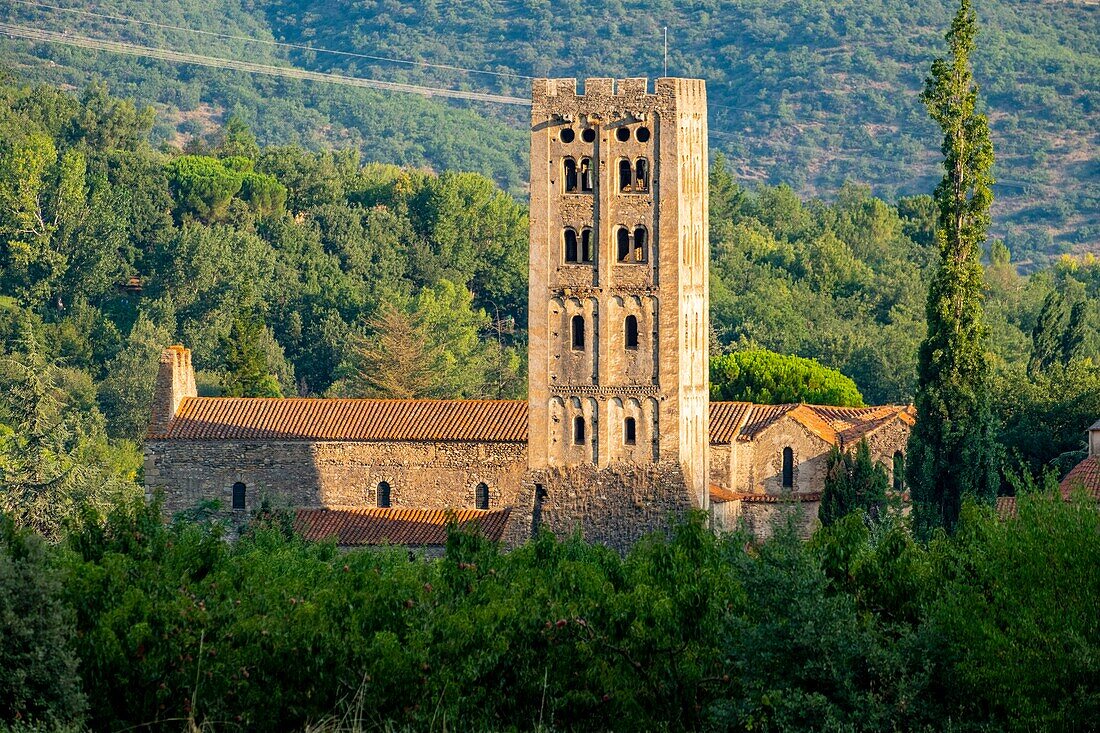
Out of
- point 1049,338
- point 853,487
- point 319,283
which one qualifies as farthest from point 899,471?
point 319,283

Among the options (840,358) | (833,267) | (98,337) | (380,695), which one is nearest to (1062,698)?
(380,695)

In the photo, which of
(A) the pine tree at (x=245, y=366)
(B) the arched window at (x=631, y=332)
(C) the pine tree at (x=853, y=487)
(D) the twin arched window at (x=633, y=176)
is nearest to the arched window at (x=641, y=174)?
(D) the twin arched window at (x=633, y=176)

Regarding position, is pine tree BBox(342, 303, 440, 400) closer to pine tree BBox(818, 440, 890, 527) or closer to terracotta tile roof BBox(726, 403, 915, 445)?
terracotta tile roof BBox(726, 403, 915, 445)

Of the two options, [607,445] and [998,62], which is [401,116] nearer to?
[998,62]

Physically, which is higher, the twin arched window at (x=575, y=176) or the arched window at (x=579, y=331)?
the twin arched window at (x=575, y=176)

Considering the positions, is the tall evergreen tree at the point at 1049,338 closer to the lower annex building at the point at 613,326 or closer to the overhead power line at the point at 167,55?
the lower annex building at the point at 613,326

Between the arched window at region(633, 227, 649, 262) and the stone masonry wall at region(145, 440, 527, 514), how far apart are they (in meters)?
5.14

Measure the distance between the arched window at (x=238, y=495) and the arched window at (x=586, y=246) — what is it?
911cm

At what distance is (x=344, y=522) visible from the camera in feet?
176

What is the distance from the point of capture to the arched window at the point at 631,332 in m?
51.4

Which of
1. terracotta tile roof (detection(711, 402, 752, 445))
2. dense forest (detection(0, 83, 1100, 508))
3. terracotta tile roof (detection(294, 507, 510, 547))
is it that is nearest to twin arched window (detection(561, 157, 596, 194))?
terracotta tile roof (detection(711, 402, 752, 445))

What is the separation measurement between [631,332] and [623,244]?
1725mm

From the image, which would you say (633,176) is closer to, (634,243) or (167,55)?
(634,243)

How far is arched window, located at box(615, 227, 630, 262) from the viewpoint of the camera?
51.3m
